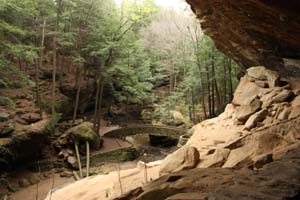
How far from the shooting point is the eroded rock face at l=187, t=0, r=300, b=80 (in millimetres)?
6787

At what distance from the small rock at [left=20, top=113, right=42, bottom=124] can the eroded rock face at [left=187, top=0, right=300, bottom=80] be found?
29.7ft

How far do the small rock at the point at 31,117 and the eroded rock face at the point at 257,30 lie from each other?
29.7 ft

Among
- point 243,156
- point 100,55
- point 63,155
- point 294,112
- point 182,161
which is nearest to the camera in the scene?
point 243,156

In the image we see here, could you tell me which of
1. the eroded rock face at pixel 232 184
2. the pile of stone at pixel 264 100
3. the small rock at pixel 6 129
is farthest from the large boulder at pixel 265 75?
the small rock at pixel 6 129

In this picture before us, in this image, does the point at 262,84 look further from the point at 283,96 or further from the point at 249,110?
the point at 283,96

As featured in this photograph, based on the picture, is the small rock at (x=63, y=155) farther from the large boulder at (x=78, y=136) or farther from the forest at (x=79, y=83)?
the large boulder at (x=78, y=136)

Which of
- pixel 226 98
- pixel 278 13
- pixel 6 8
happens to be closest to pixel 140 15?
pixel 226 98

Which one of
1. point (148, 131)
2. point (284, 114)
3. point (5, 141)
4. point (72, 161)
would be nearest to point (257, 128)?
point (284, 114)

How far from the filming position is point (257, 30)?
9.02 meters

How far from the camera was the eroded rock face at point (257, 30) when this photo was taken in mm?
6787

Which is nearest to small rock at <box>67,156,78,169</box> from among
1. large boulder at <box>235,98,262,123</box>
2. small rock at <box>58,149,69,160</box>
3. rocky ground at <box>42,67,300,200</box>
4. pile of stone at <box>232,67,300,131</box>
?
small rock at <box>58,149,69,160</box>

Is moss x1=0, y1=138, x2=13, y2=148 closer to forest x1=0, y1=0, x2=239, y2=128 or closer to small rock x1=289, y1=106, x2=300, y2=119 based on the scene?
forest x1=0, y1=0, x2=239, y2=128

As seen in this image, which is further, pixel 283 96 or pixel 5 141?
pixel 5 141

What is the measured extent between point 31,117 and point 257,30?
10792mm
